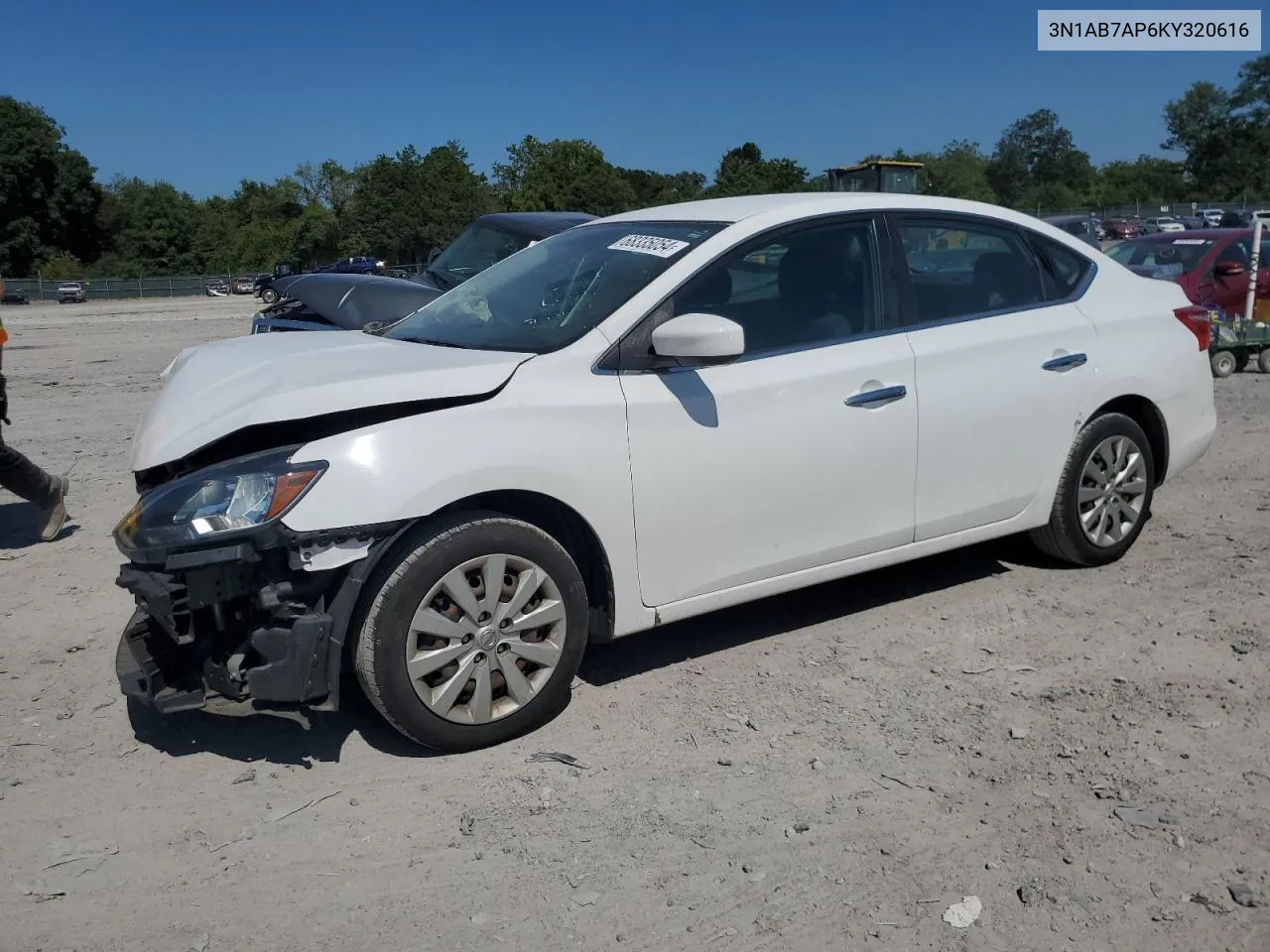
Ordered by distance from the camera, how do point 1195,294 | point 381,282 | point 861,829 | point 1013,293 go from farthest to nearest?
point 1195,294 < point 381,282 < point 1013,293 < point 861,829

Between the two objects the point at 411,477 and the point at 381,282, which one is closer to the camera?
the point at 411,477

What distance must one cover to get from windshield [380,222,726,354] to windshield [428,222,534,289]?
187 inches

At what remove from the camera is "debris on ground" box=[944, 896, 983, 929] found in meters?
2.84

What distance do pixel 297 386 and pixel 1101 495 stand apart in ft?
12.1

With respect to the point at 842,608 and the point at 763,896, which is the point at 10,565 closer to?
the point at 842,608

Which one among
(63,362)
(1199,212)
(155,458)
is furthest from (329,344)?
(1199,212)

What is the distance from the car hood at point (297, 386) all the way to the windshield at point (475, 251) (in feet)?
18.4

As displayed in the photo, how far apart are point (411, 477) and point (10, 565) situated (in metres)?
3.65

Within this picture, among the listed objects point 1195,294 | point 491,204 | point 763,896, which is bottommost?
point 763,896

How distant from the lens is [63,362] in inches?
656

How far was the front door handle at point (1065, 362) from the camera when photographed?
16.3 ft

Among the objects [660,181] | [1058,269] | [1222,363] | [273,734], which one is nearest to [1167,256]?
[1222,363]

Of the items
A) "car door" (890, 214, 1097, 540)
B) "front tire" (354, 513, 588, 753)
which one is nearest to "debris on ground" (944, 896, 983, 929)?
"front tire" (354, 513, 588, 753)

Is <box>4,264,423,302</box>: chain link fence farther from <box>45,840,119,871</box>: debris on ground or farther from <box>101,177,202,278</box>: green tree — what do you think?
<box>45,840,119,871</box>: debris on ground
